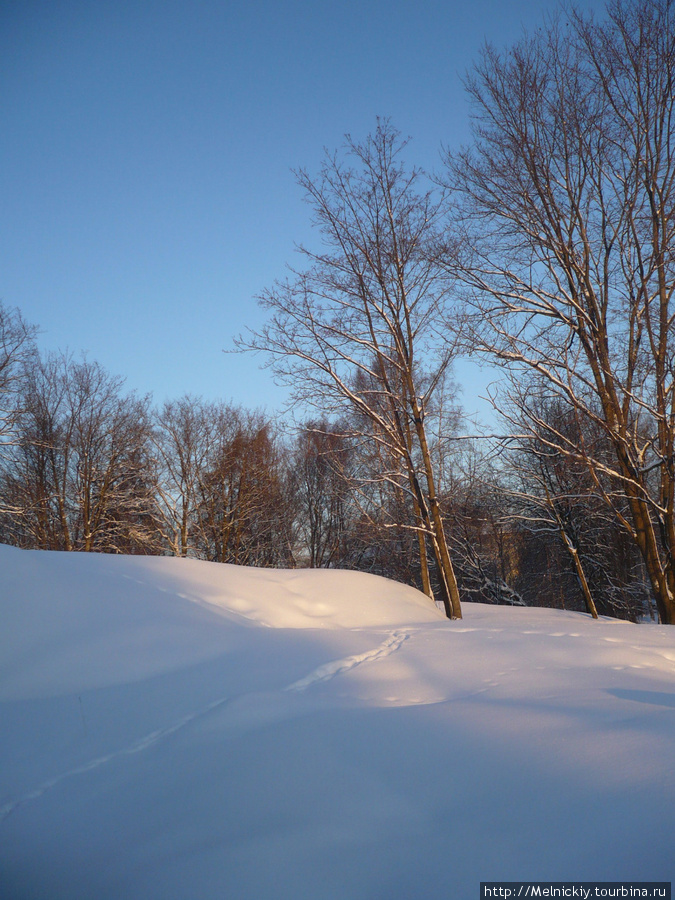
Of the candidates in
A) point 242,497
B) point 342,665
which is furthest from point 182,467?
point 342,665

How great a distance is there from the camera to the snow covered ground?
4.50ft

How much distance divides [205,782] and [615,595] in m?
22.6

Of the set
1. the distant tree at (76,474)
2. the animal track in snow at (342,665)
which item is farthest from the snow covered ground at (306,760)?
the distant tree at (76,474)

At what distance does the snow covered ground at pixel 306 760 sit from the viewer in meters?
1.37

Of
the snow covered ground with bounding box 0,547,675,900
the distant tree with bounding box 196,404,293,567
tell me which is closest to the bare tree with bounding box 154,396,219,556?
the distant tree with bounding box 196,404,293,567

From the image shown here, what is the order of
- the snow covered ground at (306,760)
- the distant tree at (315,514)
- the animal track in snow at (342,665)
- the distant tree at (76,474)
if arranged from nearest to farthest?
the snow covered ground at (306,760), the animal track in snow at (342,665), the distant tree at (76,474), the distant tree at (315,514)

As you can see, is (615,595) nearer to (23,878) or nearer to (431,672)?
(431,672)

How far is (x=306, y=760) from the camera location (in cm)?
200

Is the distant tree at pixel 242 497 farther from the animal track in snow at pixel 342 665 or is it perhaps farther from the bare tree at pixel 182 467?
the animal track in snow at pixel 342 665

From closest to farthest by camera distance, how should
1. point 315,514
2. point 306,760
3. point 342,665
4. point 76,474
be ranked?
point 306,760, point 342,665, point 76,474, point 315,514

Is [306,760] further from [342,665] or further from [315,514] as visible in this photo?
[315,514]

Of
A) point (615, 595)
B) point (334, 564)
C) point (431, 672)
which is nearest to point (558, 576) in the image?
point (615, 595)

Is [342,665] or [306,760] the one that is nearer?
[306,760]

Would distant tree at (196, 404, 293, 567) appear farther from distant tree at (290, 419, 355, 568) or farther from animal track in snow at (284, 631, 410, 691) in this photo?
animal track in snow at (284, 631, 410, 691)
